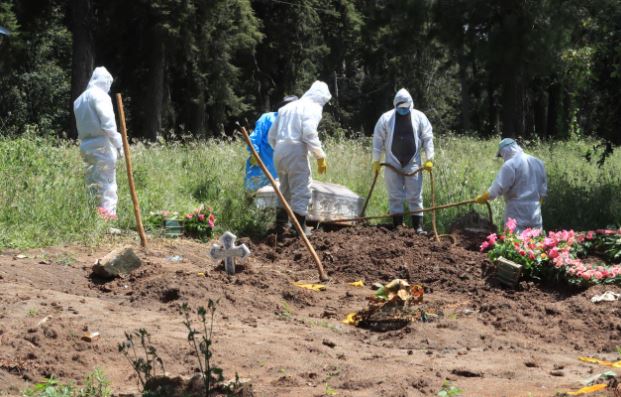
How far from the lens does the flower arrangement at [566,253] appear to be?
8.39 metres

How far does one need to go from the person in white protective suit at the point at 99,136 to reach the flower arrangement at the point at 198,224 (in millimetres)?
925

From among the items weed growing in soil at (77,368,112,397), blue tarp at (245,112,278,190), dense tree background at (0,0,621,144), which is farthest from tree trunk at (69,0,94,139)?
weed growing in soil at (77,368,112,397)

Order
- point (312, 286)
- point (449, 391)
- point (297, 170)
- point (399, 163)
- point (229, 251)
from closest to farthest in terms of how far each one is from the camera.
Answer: point (449, 391) → point (229, 251) → point (312, 286) → point (297, 170) → point (399, 163)

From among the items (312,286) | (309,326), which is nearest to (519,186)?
(312,286)

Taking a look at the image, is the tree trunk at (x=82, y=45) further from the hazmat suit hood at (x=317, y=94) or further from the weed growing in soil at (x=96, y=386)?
the weed growing in soil at (x=96, y=386)

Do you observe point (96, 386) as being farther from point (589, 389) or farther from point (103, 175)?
point (103, 175)

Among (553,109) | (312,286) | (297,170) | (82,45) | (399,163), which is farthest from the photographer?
(553,109)

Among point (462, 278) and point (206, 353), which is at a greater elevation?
point (206, 353)

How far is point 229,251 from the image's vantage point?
8.52 m

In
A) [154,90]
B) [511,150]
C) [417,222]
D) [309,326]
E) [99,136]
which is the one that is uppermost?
[154,90]

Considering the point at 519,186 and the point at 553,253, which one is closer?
the point at 553,253

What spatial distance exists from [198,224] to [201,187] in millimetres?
2202

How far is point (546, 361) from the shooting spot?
6074 mm

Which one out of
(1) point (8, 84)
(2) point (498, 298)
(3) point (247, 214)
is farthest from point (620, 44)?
(1) point (8, 84)
